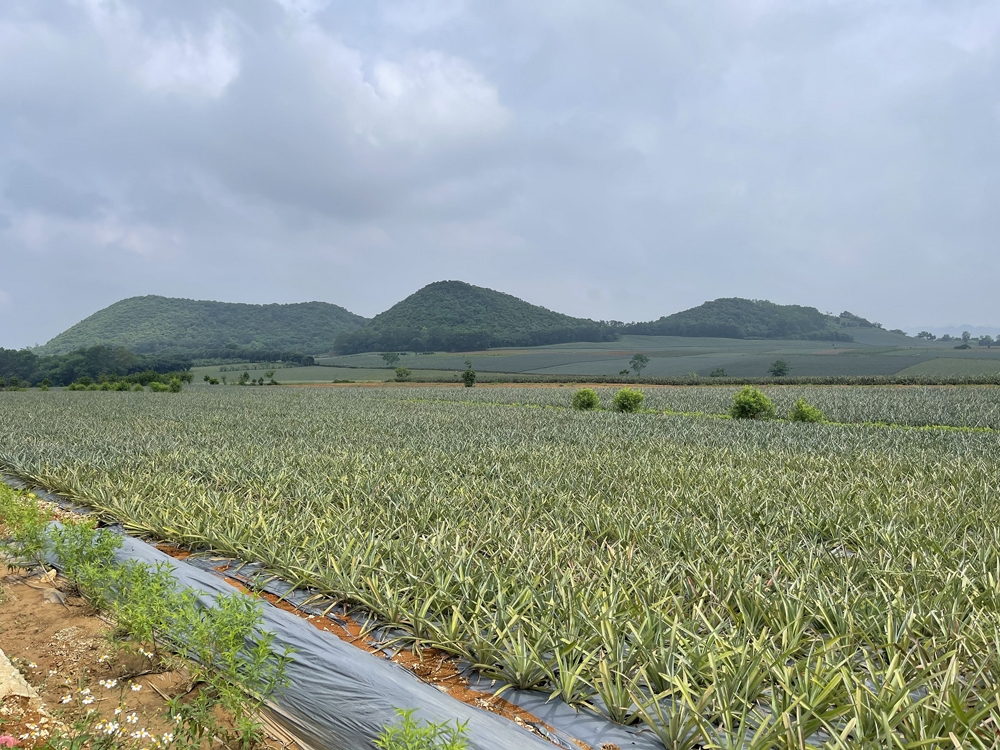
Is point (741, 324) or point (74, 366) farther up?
point (741, 324)

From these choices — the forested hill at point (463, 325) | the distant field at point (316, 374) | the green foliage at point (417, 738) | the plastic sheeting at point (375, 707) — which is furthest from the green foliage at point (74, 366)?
the green foliage at point (417, 738)

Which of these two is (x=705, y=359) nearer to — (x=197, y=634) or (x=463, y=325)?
(x=463, y=325)

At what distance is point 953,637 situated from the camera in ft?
10.3

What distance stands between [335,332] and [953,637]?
161 meters

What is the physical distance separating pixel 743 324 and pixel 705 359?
57.5 metres

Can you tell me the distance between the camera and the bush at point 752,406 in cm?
2186

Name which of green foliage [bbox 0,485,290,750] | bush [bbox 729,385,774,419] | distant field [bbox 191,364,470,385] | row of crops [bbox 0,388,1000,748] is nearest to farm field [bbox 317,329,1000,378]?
distant field [bbox 191,364,470,385]

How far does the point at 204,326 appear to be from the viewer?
152 m

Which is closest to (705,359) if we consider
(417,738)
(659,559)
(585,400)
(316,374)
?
(316,374)

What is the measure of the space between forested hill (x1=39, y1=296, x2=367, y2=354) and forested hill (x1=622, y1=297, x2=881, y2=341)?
8771cm

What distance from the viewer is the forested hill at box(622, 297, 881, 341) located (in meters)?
132

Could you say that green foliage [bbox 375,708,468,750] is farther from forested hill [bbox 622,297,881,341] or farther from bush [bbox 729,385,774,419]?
forested hill [bbox 622,297,881,341]

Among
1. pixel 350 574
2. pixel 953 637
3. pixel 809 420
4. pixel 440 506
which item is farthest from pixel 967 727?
pixel 809 420

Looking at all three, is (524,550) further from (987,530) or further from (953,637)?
→ (987,530)
